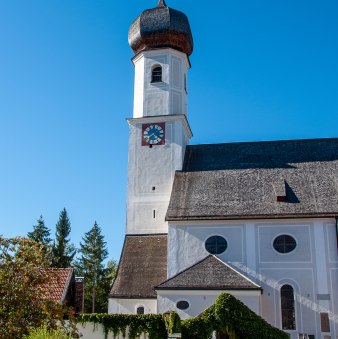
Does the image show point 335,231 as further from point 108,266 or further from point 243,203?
point 108,266

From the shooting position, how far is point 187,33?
3200 centimetres

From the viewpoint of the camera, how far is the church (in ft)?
77.5

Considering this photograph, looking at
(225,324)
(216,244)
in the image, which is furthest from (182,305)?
(225,324)

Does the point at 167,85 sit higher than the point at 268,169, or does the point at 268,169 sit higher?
the point at 167,85

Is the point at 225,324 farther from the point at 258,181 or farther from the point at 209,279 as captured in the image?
the point at 258,181

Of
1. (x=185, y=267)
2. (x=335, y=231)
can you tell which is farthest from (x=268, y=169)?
(x=185, y=267)

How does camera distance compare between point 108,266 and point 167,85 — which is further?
point 108,266

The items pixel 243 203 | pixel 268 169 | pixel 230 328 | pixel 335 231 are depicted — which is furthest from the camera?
pixel 268 169

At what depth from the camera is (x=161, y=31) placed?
31.5m

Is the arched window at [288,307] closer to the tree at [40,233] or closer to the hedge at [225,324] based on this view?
the hedge at [225,324]

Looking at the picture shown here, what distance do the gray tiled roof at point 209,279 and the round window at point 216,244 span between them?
88cm

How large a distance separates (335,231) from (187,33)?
614 inches

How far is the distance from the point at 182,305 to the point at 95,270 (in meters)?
31.6

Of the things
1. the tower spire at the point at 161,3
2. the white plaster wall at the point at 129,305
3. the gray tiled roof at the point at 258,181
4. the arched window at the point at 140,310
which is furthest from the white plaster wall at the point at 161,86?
the arched window at the point at 140,310
